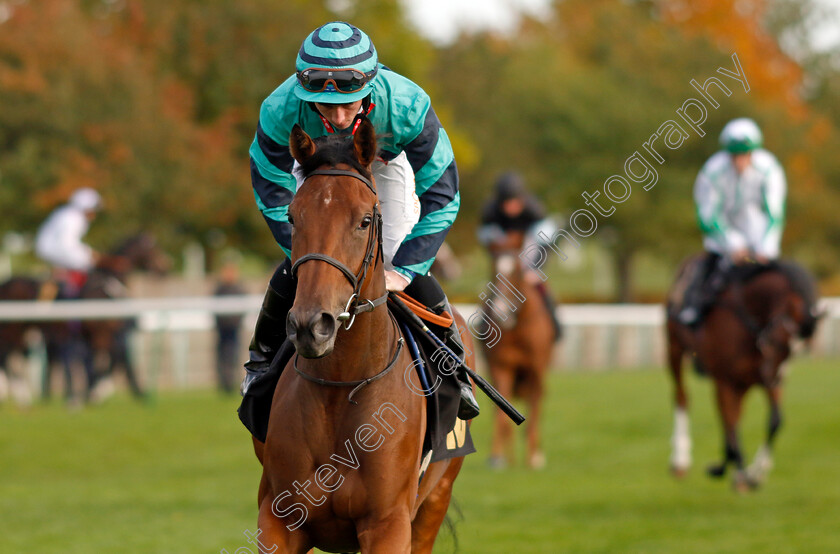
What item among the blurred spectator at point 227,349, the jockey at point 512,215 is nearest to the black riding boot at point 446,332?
the jockey at point 512,215

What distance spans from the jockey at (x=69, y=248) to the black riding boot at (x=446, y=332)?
1190 centimetres

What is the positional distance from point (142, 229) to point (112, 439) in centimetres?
1084

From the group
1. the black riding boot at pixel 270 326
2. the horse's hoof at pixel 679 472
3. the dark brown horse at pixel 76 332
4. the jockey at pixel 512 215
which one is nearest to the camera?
the black riding boot at pixel 270 326

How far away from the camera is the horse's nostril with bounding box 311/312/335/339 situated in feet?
11.9

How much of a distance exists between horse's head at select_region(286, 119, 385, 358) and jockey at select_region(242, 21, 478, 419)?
277mm

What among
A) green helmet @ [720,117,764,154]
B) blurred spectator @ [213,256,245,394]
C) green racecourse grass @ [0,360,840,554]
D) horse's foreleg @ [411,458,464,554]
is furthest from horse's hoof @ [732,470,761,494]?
blurred spectator @ [213,256,245,394]

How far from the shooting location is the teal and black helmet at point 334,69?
432 centimetres

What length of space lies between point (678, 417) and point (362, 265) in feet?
25.4

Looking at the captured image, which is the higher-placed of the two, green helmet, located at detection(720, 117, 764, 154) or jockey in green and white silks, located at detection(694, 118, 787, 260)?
green helmet, located at detection(720, 117, 764, 154)

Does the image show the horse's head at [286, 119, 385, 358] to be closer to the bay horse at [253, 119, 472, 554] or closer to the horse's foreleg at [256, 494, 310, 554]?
the bay horse at [253, 119, 472, 554]

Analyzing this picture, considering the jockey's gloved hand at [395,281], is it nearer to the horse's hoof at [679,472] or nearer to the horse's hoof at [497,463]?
the horse's hoof at [679,472]

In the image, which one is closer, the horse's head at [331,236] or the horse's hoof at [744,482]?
the horse's head at [331,236]

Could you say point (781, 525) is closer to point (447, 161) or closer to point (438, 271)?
point (447, 161)

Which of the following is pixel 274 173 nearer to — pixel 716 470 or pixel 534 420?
pixel 716 470
